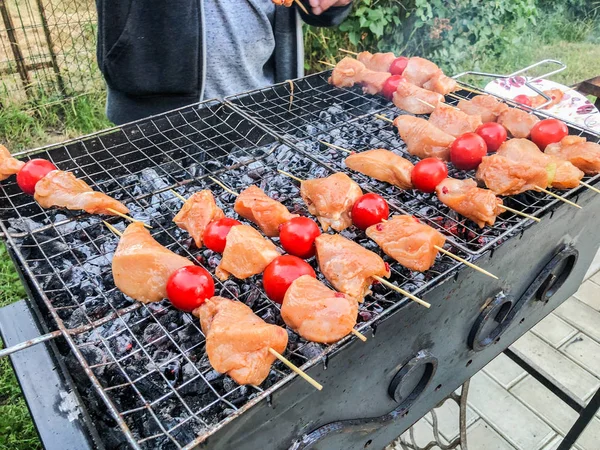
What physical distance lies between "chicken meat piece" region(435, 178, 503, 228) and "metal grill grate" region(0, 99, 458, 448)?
0.41m

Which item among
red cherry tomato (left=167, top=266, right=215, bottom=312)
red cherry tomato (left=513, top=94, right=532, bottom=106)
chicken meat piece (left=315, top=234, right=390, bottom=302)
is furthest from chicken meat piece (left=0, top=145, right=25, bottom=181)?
red cherry tomato (left=513, top=94, right=532, bottom=106)

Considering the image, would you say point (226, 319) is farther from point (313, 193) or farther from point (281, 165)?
point (281, 165)

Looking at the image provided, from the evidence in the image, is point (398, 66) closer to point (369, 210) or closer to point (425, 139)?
point (425, 139)

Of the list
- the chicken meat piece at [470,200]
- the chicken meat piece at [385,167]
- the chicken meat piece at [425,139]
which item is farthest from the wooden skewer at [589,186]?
the chicken meat piece at [385,167]

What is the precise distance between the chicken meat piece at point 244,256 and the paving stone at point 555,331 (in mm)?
3887

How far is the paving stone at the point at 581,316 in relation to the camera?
5.19 metres

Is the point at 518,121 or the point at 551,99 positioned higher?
the point at 518,121

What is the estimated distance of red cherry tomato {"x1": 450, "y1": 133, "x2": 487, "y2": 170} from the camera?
3.47 metres

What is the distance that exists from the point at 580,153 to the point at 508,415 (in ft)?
8.24

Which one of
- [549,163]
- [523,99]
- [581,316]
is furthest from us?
[581,316]

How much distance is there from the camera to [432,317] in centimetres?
249

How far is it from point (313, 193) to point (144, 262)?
43.8 inches

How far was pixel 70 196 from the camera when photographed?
115 inches

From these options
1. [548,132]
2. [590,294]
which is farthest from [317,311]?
[590,294]
